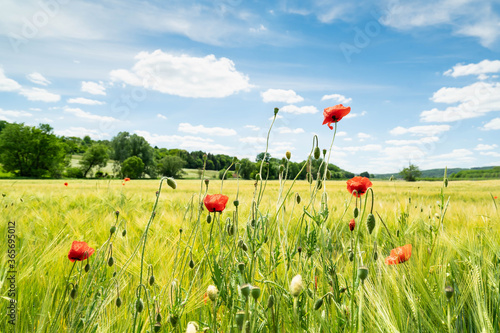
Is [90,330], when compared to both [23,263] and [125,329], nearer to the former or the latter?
[125,329]

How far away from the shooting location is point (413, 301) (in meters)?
0.83

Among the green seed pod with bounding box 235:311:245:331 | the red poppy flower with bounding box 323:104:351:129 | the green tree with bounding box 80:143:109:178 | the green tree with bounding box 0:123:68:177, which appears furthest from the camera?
the green tree with bounding box 80:143:109:178

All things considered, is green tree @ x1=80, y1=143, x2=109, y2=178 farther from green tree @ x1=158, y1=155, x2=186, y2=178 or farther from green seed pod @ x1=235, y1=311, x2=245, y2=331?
green seed pod @ x1=235, y1=311, x2=245, y2=331

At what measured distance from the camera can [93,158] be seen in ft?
170

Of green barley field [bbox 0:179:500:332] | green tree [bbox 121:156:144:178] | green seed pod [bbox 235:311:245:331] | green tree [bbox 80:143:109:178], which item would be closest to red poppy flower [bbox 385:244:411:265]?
green barley field [bbox 0:179:500:332]

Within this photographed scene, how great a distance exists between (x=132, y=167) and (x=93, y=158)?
7.99m

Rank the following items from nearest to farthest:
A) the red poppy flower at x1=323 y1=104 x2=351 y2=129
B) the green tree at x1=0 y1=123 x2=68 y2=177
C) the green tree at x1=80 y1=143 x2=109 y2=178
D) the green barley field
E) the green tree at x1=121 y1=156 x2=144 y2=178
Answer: the green barley field → the red poppy flower at x1=323 y1=104 x2=351 y2=129 → the green tree at x1=0 y1=123 x2=68 y2=177 → the green tree at x1=121 y1=156 x2=144 y2=178 → the green tree at x1=80 y1=143 x2=109 y2=178

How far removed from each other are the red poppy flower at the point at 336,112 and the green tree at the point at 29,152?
51.3 meters

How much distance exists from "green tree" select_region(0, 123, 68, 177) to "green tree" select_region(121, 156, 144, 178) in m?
9.33

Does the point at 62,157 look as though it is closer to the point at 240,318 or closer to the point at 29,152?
the point at 29,152

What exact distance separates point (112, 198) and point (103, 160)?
179ft

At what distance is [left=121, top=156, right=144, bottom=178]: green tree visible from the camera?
49.6 meters

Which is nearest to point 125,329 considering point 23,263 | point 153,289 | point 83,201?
point 153,289

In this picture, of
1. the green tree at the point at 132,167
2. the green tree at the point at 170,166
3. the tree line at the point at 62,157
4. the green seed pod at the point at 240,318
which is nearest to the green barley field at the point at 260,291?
the green seed pod at the point at 240,318
